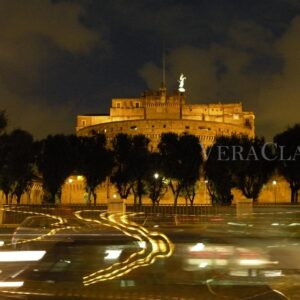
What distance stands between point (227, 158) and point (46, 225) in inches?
1767

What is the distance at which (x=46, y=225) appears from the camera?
17.4 meters

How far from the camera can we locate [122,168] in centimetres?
6281

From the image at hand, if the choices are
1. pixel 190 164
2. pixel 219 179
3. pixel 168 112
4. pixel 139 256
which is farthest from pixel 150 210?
pixel 168 112

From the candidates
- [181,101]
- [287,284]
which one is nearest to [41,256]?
[287,284]

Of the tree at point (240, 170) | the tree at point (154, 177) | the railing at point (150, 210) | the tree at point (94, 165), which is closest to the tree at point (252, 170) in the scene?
the tree at point (240, 170)

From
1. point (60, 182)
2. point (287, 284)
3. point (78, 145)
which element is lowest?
point (287, 284)

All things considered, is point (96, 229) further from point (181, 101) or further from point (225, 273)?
point (181, 101)

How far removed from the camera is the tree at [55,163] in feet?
194

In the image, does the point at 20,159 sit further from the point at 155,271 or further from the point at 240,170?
the point at 155,271

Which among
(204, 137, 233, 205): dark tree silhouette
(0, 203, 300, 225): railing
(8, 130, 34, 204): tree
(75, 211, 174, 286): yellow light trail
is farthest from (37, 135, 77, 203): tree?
(75, 211, 174, 286): yellow light trail

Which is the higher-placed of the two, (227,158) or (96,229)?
(227,158)

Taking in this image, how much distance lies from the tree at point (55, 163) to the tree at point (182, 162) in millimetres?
10938

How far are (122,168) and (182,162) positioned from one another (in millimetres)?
7275

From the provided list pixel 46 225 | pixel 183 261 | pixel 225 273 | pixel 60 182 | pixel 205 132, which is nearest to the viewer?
pixel 225 273
